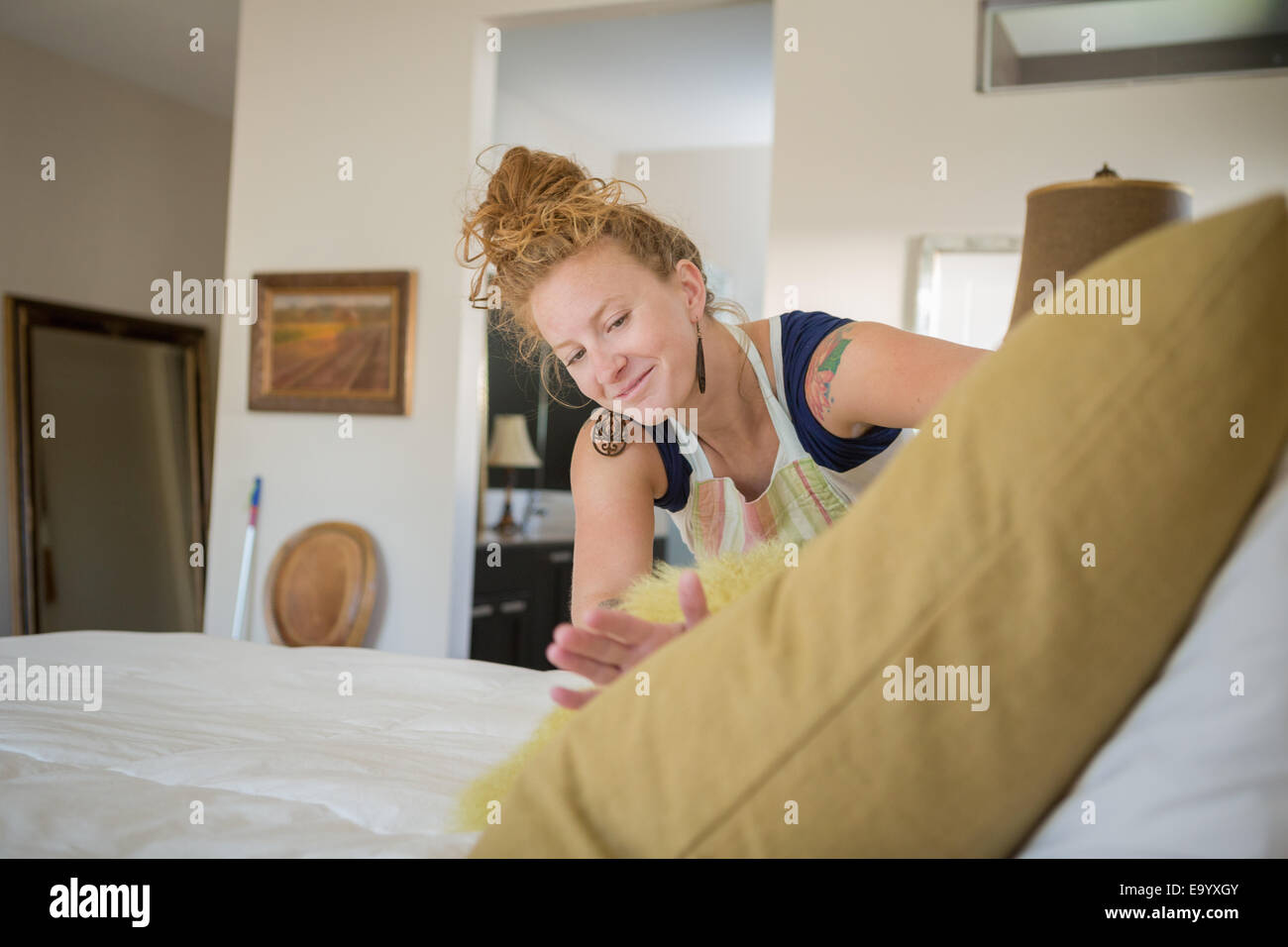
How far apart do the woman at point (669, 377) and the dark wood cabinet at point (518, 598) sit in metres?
2.71

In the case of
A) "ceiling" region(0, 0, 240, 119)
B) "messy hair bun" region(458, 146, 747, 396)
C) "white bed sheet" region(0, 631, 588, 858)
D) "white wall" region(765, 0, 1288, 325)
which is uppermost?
"ceiling" region(0, 0, 240, 119)

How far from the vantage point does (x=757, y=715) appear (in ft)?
1.74

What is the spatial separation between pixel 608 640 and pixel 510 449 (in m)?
4.58

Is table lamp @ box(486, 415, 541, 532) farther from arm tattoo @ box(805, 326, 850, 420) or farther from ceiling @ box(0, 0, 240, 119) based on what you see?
arm tattoo @ box(805, 326, 850, 420)

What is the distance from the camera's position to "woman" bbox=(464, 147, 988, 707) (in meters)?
1.53

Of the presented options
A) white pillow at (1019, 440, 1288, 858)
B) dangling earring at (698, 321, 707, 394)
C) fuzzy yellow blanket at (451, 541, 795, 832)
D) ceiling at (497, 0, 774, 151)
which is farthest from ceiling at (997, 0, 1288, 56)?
white pillow at (1019, 440, 1288, 858)

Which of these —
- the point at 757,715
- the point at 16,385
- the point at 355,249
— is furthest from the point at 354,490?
the point at 757,715

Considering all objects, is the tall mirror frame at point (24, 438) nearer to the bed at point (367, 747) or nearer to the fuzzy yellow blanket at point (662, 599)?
the bed at point (367, 747)

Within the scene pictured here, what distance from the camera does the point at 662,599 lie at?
988 mm

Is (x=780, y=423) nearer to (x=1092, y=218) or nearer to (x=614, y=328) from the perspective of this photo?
(x=614, y=328)

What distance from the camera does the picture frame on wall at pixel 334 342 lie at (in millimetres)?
4172

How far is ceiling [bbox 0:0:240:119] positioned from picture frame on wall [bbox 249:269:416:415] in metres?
1.33

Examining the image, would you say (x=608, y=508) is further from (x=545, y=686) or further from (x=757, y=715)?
(x=757, y=715)

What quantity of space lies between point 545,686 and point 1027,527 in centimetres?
134
